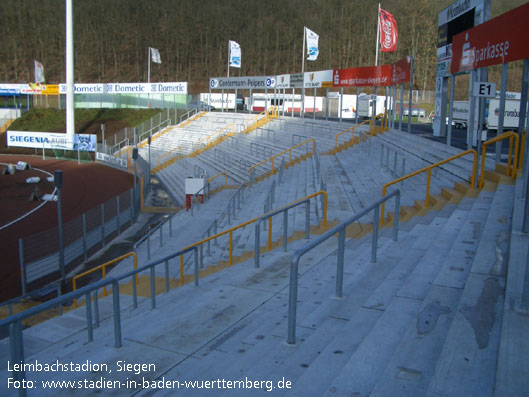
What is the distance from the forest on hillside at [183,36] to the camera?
100 metres

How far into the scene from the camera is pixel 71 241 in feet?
49.6

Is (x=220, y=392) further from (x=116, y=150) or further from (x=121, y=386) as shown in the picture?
(x=116, y=150)

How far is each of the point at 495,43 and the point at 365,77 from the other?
1828 cm

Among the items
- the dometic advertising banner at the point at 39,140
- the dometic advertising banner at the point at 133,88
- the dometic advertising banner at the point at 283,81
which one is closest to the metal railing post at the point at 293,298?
the dometic advertising banner at the point at 283,81

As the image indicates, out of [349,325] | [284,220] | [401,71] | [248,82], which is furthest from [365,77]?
[349,325]

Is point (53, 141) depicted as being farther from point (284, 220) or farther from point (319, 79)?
point (284, 220)

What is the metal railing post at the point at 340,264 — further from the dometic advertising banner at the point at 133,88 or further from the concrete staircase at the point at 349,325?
the dometic advertising banner at the point at 133,88

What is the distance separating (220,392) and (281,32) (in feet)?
403

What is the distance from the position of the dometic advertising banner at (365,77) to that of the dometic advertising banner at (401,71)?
100 cm

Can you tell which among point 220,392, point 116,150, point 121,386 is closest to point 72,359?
point 121,386

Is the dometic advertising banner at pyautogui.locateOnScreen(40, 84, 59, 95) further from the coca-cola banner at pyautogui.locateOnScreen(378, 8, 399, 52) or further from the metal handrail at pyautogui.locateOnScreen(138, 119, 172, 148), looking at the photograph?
the coca-cola banner at pyautogui.locateOnScreen(378, 8, 399, 52)

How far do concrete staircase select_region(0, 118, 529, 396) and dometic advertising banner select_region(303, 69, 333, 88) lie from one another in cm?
Result: 2543

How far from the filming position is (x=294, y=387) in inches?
136

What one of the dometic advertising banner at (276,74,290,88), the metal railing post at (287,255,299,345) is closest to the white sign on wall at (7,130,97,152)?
the dometic advertising banner at (276,74,290,88)
